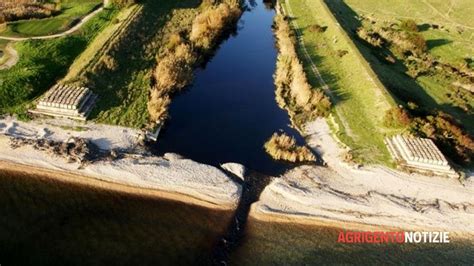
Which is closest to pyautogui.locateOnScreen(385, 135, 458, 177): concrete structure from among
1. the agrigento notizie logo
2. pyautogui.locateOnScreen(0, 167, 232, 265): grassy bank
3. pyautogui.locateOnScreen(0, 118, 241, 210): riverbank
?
the agrigento notizie logo

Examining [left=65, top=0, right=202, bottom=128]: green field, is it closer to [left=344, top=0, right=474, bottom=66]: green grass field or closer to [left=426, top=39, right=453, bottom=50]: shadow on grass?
[left=344, top=0, right=474, bottom=66]: green grass field

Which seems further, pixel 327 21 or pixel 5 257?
pixel 327 21

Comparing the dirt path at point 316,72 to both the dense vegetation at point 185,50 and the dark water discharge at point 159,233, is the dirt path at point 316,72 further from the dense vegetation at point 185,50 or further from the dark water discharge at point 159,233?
the dense vegetation at point 185,50

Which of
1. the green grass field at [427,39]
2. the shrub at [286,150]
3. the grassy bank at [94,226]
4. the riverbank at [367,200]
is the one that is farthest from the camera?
the green grass field at [427,39]

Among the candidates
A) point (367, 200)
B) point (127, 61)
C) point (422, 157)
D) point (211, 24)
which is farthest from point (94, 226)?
point (211, 24)

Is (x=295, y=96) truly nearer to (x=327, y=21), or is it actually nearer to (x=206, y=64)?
(x=206, y=64)

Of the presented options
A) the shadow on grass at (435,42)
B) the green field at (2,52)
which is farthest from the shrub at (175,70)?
the shadow on grass at (435,42)

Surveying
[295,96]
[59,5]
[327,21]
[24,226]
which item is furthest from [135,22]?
[24,226]
